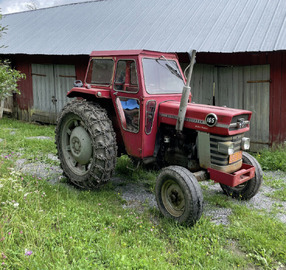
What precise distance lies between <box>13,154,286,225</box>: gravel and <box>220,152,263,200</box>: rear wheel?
13 cm

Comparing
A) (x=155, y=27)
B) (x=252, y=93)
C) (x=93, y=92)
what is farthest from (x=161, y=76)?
(x=155, y=27)

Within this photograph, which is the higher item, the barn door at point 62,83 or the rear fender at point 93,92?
the barn door at point 62,83

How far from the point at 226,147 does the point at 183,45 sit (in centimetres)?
503

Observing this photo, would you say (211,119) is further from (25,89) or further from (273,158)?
(25,89)

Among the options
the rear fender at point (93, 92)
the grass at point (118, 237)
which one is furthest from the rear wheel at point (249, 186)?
the rear fender at point (93, 92)

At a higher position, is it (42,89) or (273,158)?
(42,89)

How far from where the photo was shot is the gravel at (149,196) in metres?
4.23

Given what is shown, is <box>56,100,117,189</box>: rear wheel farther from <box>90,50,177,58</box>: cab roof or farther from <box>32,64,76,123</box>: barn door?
<box>32,64,76,123</box>: barn door

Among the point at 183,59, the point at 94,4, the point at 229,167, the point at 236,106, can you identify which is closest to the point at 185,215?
the point at 229,167

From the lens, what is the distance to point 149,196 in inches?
189

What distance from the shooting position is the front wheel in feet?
11.8

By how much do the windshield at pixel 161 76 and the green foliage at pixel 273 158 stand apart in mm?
2972

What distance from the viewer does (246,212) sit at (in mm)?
4125

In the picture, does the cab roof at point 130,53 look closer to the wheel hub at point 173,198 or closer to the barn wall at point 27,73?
the wheel hub at point 173,198
